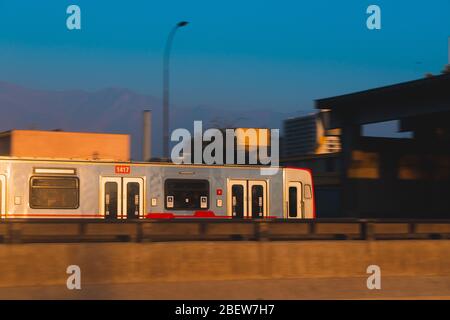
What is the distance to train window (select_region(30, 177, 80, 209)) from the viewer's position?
915 inches

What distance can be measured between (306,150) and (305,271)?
586 ft

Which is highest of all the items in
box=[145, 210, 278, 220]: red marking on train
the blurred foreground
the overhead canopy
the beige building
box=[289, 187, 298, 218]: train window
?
the overhead canopy

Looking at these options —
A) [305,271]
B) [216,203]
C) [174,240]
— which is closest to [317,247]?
[305,271]

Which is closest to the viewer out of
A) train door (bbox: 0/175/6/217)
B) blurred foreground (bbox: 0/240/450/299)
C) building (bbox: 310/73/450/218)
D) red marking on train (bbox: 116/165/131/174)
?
blurred foreground (bbox: 0/240/450/299)

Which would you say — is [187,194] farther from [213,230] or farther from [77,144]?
[77,144]

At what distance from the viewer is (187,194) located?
83.6ft

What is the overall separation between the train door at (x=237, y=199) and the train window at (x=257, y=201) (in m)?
0.34

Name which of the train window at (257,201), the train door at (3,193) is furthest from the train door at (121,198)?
the train window at (257,201)

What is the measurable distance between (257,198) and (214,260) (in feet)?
35.4

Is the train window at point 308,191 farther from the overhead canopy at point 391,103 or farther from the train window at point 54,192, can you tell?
the overhead canopy at point 391,103

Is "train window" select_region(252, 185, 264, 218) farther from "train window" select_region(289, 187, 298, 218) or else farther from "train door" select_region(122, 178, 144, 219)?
"train door" select_region(122, 178, 144, 219)

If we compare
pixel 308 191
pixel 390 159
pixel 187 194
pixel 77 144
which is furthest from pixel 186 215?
pixel 390 159

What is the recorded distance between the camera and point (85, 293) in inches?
540

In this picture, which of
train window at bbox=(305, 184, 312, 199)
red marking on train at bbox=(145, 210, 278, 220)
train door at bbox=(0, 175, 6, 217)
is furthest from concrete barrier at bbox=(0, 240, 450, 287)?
train window at bbox=(305, 184, 312, 199)
